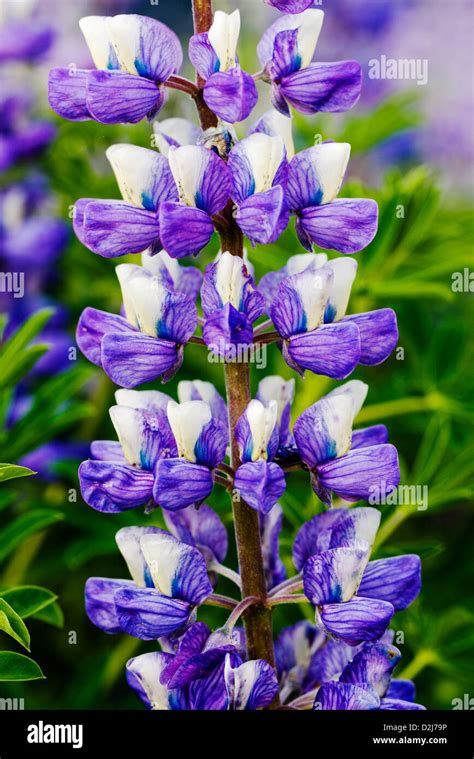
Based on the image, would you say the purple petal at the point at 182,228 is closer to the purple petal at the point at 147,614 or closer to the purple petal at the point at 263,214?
the purple petal at the point at 263,214

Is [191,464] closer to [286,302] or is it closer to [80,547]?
[286,302]

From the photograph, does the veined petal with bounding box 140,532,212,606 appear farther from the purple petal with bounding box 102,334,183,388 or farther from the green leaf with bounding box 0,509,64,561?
the green leaf with bounding box 0,509,64,561

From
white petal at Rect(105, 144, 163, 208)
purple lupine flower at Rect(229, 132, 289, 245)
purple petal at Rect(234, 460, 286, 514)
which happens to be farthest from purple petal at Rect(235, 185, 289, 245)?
purple petal at Rect(234, 460, 286, 514)

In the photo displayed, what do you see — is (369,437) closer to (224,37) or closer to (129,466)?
(129,466)

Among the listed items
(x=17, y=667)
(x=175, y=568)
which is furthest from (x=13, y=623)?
(x=175, y=568)

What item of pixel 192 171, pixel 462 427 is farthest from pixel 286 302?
pixel 462 427

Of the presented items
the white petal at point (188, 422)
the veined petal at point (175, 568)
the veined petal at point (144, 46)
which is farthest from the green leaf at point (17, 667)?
the veined petal at point (144, 46)
